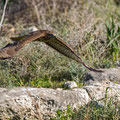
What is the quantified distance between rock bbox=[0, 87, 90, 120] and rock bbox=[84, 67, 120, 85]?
2.00 ft

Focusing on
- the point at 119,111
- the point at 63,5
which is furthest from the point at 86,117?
the point at 63,5

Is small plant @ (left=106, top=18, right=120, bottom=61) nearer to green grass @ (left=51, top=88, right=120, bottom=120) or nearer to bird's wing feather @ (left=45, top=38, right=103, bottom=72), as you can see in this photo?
green grass @ (left=51, top=88, right=120, bottom=120)

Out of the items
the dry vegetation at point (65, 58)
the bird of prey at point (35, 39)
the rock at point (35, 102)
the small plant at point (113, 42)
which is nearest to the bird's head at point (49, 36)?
the bird of prey at point (35, 39)

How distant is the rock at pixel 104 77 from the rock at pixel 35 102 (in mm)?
611

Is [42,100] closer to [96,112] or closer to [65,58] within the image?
[96,112]

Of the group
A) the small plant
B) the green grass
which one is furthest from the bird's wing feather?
the small plant

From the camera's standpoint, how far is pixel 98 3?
7.82 meters

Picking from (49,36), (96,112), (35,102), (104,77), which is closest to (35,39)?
(49,36)

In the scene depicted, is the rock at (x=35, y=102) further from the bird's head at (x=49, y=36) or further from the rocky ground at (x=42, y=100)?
the bird's head at (x=49, y=36)

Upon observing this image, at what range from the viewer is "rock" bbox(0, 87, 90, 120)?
315 centimetres

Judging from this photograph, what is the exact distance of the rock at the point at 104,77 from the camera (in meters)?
3.92

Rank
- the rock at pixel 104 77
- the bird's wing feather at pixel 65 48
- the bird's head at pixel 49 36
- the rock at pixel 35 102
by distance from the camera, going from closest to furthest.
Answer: the bird's head at pixel 49 36, the bird's wing feather at pixel 65 48, the rock at pixel 35 102, the rock at pixel 104 77

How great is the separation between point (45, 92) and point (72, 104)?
0.32m

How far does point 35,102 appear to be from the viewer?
3.22m
